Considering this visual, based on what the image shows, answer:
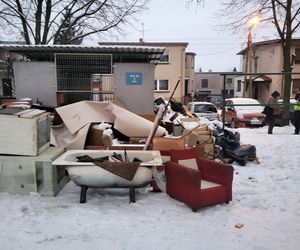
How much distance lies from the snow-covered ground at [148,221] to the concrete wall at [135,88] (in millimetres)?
3607

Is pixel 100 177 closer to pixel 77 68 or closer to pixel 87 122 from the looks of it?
pixel 87 122

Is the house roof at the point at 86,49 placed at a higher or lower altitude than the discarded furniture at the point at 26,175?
higher

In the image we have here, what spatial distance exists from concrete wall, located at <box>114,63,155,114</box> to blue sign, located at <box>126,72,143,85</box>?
0.06 m

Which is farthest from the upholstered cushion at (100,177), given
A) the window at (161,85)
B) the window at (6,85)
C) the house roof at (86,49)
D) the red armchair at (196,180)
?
the window at (6,85)

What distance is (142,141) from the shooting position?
6.02 m

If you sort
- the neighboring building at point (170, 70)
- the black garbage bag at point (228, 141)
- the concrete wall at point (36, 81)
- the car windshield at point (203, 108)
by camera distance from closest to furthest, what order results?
the black garbage bag at point (228, 141), the concrete wall at point (36, 81), the car windshield at point (203, 108), the neighboring building at point (170, 70)

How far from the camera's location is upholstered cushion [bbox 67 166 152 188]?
13.5 ft

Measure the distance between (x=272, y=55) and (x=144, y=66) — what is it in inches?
1003

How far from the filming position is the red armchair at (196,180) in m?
4.02

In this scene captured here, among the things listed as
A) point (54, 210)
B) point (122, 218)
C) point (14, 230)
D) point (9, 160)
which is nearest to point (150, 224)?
point (122, 218)

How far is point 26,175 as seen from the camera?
448 centimetres

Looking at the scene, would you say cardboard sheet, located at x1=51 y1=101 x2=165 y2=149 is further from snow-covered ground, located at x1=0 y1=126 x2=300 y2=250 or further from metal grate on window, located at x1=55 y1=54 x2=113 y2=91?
metal grate on window, located at x1=55 y1=54 x2=113 y2=91

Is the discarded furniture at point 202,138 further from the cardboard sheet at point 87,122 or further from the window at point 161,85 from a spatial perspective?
the window at point 161,85

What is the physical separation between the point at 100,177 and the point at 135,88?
14.5ft
